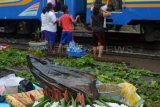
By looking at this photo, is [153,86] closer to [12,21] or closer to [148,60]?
[148,60]

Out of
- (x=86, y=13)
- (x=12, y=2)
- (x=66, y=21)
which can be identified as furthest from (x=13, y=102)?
(x=12, y=2)

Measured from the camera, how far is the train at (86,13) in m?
13.7

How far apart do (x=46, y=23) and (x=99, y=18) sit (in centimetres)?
216

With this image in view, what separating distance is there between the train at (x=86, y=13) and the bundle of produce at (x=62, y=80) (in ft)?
28.2

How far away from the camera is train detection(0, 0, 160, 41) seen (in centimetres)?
1366

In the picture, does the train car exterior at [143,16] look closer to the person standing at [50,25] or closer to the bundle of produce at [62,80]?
the person standing at [50,25]

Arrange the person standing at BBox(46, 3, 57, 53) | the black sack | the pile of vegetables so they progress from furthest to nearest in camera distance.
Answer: the person standing at BBox(46, 3, 57, 53)
the pile of vegetables
the black sack

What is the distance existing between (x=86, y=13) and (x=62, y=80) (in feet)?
35.1

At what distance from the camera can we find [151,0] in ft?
43.8

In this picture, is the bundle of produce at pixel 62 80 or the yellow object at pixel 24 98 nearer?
the bundle of produce at pixel 62 80

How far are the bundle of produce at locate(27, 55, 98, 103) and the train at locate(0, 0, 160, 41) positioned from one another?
28.2 feet

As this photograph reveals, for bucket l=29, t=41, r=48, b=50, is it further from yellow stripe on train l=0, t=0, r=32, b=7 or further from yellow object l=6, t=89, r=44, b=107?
yellow object l=6, t=89, r=44, b=107

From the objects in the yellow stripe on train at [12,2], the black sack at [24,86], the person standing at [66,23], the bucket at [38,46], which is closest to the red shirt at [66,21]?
the person standing at [66,23]

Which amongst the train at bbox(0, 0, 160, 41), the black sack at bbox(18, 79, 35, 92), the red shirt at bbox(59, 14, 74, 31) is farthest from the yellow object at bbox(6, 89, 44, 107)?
the train at bbox(0, 0, 160, 41)
